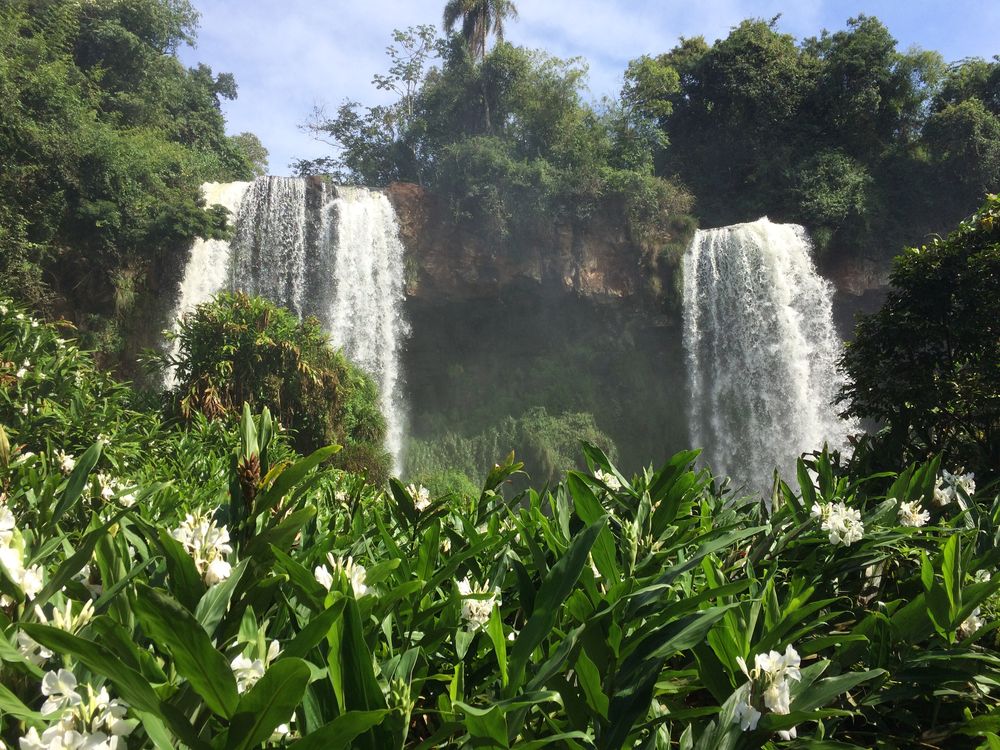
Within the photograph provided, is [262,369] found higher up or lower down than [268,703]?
lower down

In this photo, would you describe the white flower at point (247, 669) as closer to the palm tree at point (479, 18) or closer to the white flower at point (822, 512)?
the white flower at point (822, 512)

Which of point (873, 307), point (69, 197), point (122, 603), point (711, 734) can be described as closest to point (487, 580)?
point (711, 734)

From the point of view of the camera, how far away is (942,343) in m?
5.35

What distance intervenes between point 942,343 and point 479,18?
2124 centimetres

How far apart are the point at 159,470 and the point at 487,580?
13.7 feet

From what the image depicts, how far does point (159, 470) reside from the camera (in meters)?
4.74

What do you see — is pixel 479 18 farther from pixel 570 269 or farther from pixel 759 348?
pixel 759 348

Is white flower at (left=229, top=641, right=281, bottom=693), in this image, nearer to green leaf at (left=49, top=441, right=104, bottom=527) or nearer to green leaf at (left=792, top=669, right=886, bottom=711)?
green leaf at (left=49, top=441, right=104, bottom=527)

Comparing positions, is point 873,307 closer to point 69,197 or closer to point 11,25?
point 69,197

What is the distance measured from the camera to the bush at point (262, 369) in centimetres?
845

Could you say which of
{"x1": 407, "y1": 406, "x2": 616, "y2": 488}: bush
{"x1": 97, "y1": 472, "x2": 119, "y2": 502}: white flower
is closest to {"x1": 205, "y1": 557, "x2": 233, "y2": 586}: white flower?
{"x1": 97, "y1": 472, "x2": 119, "y2": 502}: white flower

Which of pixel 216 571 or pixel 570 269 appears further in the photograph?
pixel 570 269

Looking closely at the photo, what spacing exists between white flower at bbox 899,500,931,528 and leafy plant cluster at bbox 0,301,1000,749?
149mm

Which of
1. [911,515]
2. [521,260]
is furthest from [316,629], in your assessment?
[521,260]
